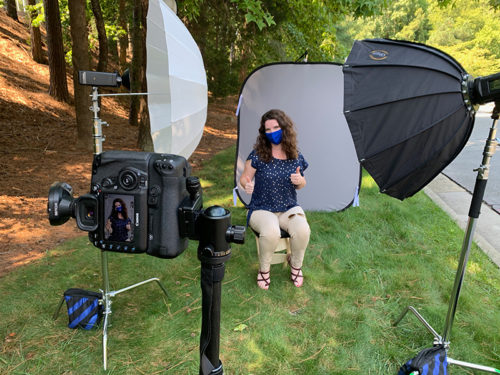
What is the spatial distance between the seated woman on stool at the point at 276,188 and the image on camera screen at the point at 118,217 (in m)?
1.57

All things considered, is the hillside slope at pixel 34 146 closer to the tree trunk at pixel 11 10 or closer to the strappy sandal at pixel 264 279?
the tree trunk at pixel 11 10

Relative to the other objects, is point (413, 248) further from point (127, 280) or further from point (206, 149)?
point (206, 149)

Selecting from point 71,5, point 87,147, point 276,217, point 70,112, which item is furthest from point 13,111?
point 276,217

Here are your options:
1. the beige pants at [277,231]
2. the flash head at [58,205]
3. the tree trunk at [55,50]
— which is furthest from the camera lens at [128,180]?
the tree trunk at [55,50]

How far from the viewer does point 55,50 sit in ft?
22.3

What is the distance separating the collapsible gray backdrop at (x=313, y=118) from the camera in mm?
3791

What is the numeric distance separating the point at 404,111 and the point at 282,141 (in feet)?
4.51

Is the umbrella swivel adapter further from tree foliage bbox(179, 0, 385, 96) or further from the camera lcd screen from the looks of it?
tree foliage bbox(179, 0, 385, 96)

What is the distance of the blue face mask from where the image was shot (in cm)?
273

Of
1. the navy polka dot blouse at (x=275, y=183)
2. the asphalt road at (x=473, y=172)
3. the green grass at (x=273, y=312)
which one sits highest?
the navy polka dot blouse at (x=275, y=183)

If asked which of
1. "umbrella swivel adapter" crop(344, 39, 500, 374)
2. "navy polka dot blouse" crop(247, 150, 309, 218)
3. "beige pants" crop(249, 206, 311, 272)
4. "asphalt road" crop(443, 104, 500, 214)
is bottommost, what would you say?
"asphalt road" crop(443, 104, 500, 214)

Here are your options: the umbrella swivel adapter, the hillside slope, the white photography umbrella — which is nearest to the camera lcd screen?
the umbrella swivel adapter

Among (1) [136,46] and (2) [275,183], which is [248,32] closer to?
(1) [136,46]

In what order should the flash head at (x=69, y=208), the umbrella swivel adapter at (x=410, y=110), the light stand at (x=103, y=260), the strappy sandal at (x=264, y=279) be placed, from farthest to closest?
the strappy sandal at (x=264, y=279), the light stand at (x=103, y=260), the umbrella swivel adapter at (x=410, y=110), the flash head at (x=69, y=208)
